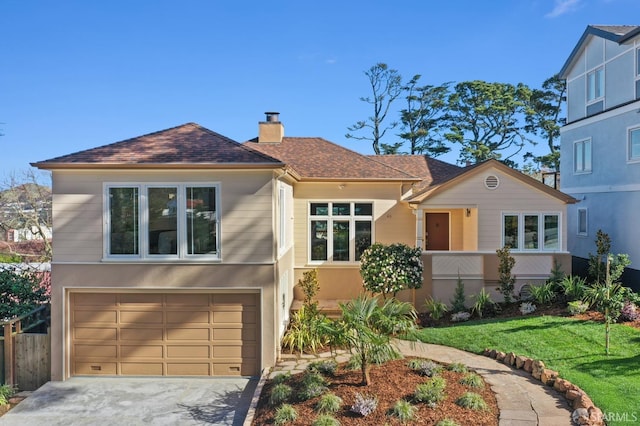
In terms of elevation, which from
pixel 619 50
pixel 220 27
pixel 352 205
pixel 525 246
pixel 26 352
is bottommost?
pixel 26 352

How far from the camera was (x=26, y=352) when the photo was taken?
363 inches

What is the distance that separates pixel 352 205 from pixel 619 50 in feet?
35.8

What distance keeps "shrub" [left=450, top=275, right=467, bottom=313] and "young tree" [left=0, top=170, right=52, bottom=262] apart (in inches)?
689

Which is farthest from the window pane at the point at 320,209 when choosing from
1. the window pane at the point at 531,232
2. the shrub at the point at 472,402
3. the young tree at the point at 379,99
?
the young tree at the point at 379,99

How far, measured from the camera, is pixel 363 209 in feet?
45.3

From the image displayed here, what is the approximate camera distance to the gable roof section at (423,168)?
16.1 meters

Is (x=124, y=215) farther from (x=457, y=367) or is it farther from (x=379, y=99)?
(x=379, y=99)

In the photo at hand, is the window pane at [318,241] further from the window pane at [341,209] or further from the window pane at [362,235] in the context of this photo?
the window pane at [362,235]

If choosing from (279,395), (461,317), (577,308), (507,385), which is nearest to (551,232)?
(577,308)

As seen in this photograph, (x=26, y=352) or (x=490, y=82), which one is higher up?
(x=490, y=82)

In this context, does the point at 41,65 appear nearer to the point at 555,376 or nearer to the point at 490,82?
the point at 555,376

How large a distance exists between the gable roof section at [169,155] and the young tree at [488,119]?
85.6 feet

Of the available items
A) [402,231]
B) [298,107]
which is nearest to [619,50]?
[402,231]

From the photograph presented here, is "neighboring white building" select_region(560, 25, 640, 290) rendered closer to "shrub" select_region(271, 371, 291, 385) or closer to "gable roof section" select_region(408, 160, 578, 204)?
"gable roof section" select_region(408, 160, 578, 204)
